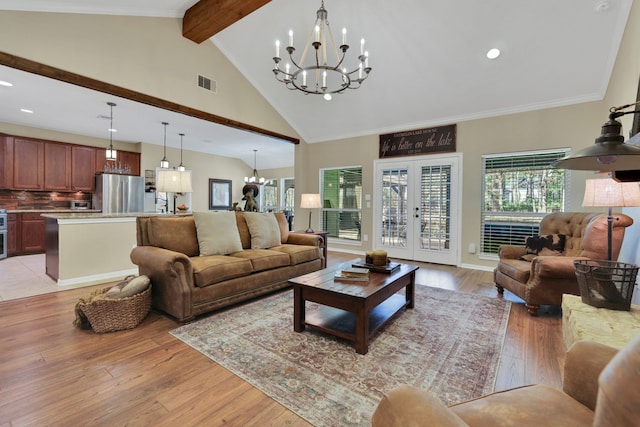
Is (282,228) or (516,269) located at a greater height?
(282,228)

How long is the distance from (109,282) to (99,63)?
2784 mm

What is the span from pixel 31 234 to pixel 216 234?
5.22m

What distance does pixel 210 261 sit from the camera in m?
2.85

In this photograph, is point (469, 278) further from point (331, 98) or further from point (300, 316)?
point (331, 98)

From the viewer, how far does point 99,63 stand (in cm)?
346

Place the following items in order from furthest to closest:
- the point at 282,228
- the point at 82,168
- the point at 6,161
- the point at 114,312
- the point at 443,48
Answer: the point at 82,168, the point at 6,161, the point at 282,228, the point at 443,48, the point at 114,312

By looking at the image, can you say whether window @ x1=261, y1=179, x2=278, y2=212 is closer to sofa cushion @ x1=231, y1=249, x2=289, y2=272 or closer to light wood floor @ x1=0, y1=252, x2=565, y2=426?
sofa cushion @ x1=231, y1=249, x2=289, y2=272

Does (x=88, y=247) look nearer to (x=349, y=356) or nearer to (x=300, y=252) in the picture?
(x=300, y=252)

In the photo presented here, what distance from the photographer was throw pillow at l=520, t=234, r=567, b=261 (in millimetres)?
3215

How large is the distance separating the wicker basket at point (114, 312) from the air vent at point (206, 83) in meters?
3.47

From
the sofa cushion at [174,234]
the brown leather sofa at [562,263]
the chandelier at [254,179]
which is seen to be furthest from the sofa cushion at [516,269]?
the chandelier at [254,179]

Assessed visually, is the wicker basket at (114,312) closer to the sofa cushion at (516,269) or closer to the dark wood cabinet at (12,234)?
the sofa cushion at (516,269)

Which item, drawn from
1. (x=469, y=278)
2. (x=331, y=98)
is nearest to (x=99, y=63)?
(x=331, y=98)

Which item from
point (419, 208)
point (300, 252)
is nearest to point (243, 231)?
point (300, 252)
